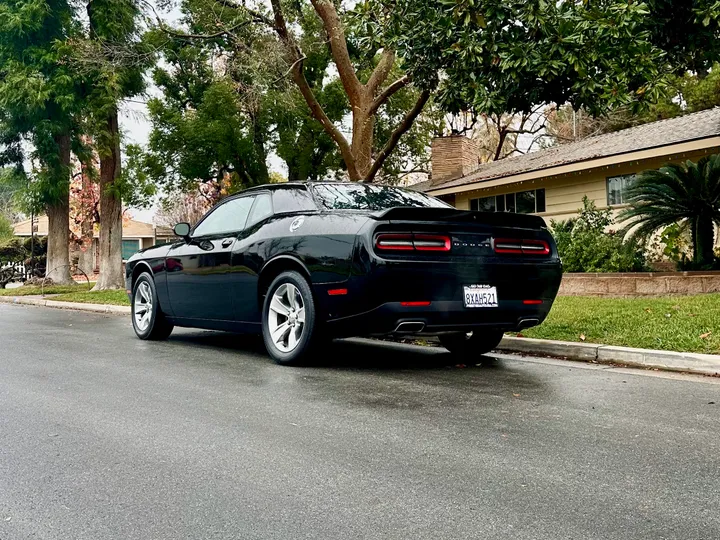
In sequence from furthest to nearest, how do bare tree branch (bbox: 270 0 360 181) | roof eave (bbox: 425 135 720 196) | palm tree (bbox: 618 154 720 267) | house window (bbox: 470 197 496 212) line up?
house window (bbox: 470 197 496 212) < bare tree branch (bbox: 270 0 360 181) < roof eave (bbox: 425 135 720 196) < palm tree (bbox: 618 154 720 267)

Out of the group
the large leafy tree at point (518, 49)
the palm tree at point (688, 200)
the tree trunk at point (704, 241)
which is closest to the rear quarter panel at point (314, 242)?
the large leafy tree at point (518, 49)

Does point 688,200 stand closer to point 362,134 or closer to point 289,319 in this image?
point 362,134

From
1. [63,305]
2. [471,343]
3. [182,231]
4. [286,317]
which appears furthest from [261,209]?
[63,305]

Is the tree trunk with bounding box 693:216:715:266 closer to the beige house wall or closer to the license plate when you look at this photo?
the beige house wall

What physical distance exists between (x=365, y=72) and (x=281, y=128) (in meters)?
3.76

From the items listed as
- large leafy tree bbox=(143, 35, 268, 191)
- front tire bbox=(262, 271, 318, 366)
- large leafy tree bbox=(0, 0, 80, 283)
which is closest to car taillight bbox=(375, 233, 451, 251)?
front tire bbox=(262, 271, 318, 366)

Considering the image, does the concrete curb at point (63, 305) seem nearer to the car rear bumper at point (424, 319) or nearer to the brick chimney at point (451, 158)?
the car rear bumper at point (424, 319)

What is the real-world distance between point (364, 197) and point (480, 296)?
147 cm

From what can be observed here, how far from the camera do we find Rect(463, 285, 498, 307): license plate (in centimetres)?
585

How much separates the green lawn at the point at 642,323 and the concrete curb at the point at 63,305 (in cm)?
852

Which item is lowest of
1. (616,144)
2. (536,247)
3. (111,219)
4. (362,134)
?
(536,247)

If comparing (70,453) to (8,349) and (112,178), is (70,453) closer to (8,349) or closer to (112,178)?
(8,349)

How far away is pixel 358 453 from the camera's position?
3604 mm

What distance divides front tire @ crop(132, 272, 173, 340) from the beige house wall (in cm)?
1068
